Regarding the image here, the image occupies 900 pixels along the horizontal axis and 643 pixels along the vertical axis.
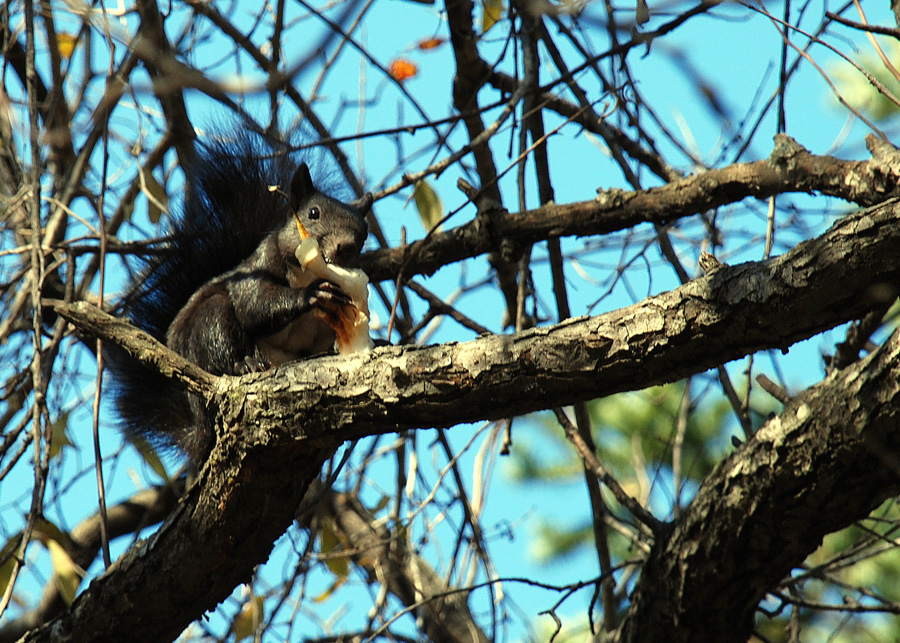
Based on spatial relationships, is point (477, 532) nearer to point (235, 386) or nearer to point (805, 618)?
→ point (235, 386)

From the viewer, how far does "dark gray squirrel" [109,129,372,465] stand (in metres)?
2.31

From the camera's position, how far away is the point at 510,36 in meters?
2.30

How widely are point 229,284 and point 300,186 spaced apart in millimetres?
380

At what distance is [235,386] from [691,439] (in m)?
7.07

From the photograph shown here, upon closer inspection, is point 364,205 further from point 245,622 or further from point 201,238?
A: point 245,622

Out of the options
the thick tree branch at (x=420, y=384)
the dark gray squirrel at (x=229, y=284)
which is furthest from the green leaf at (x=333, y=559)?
the thick tree branch at (x=420, y=384)

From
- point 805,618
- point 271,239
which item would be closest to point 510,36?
point 271,239

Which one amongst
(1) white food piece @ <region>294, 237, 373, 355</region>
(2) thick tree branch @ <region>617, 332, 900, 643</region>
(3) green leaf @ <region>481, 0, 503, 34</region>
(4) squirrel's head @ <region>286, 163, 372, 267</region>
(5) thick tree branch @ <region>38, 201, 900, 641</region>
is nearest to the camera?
(5) thick tree branch @ <region>38, 201, 900, 641</region>

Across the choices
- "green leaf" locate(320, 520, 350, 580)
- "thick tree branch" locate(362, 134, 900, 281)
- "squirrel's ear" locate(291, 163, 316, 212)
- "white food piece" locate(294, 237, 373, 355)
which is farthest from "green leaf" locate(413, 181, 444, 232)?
"green leaf" locate(320, 520, 350, 580)

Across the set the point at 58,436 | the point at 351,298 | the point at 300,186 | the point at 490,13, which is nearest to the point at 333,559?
the point at 58,436

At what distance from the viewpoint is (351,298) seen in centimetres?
203

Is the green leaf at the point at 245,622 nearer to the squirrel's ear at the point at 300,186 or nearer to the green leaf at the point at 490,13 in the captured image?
the squirrel's ear at the point at 300,186

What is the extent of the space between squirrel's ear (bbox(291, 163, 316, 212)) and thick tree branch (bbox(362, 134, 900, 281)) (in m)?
0.27

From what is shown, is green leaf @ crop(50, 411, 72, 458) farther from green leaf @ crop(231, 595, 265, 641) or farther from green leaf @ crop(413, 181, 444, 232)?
green leaf @ crop(413, 181, 444, 232)
